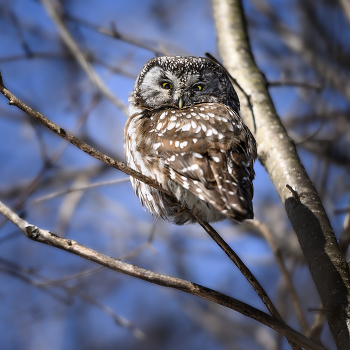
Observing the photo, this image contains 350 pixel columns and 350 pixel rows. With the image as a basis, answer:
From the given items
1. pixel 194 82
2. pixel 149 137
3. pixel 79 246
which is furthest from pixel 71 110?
pixel 79 246

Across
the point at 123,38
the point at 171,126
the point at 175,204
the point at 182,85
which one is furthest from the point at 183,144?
the point at 123,38

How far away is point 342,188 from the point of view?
536 cm

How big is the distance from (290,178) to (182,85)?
1.05 m

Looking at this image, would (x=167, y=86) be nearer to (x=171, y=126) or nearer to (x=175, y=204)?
(x=171, y=126)

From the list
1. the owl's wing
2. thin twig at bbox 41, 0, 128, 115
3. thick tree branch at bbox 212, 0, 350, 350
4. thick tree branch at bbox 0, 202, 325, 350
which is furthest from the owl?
thin twig at bbox 41, 0, 128, 115

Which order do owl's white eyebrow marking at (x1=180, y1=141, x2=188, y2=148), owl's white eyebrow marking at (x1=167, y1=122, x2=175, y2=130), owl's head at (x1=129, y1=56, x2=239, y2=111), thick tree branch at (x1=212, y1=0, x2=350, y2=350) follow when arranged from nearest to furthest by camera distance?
thick tree branch at (x1=212, y1=0, x2=350, y2=350), owl's white eyebrow marking at (x1=180, y1=141, x2=188, y2=148), owl's white eyebrow marking at (x1=167, y1=122, x2=175, y2=130), owl's head at (x1=129, y1=56, x2=239, y2=111)

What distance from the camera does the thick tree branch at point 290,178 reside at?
1838mm

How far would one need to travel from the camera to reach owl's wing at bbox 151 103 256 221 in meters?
1.93

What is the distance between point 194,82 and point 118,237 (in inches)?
175

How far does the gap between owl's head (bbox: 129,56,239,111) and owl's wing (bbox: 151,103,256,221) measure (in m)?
0.45

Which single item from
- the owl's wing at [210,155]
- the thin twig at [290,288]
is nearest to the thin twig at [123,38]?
the owl's wing at [210,155]

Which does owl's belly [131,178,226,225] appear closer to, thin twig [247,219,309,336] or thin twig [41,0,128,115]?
thin twig [247,219,309,336]

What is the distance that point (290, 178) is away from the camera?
93.0 inches

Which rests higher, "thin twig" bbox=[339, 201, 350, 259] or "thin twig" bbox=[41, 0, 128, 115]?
"thin twig" bbox=[41, 0, 128, 115]
